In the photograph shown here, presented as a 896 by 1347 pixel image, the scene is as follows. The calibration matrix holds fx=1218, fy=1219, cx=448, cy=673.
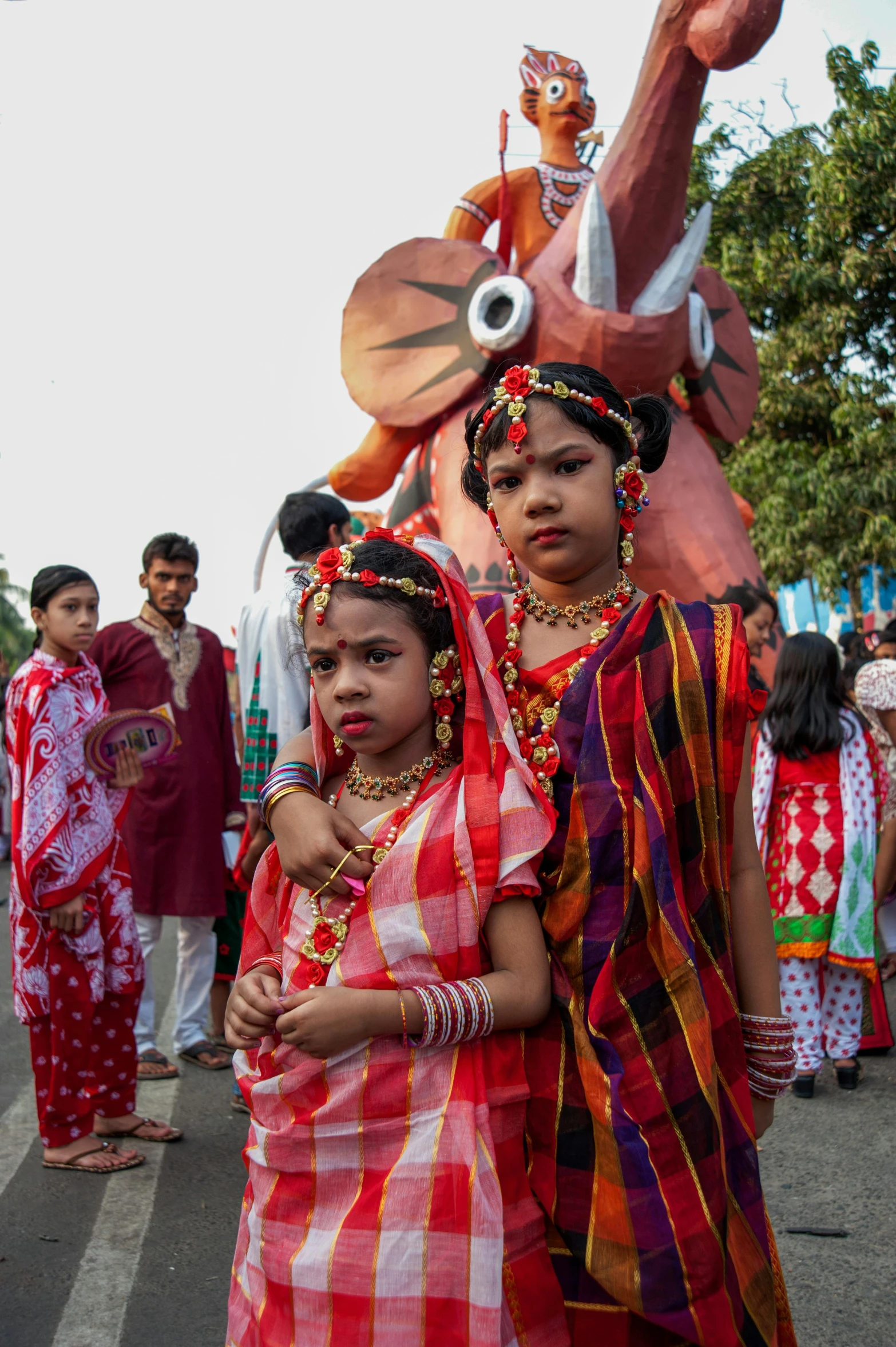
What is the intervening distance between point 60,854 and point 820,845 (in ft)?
8.73

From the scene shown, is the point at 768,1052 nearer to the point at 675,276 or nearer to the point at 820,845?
the point at 820,845

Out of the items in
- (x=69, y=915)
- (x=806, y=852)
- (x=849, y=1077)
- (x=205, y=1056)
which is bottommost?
(x=849, y=1077)

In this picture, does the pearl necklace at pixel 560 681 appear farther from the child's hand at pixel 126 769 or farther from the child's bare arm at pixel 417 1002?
the child's hand at pixel 126 769

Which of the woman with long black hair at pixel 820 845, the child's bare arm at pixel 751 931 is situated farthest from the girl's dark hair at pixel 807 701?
the child's bare arm at pixel 751 931

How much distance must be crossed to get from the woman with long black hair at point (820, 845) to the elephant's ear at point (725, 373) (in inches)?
82.1

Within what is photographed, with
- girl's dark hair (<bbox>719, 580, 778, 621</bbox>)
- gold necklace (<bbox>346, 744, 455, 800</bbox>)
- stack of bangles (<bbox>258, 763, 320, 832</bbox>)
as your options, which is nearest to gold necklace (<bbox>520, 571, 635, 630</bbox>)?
gold necklace (<bbox>346, 744, 455, 800</bbox>)

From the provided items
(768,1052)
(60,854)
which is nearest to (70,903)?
(60,854)

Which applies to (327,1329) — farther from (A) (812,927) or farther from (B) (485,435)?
(A) (812,927)

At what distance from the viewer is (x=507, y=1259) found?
1476 millimetres

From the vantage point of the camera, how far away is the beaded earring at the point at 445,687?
1.66 m

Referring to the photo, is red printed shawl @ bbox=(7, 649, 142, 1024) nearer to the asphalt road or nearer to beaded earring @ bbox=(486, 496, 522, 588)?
the asphalt road

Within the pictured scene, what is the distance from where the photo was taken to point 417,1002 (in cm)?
146

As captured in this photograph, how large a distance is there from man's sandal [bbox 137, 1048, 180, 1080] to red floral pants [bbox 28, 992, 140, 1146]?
69cm

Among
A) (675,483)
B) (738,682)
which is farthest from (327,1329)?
(675,483)
